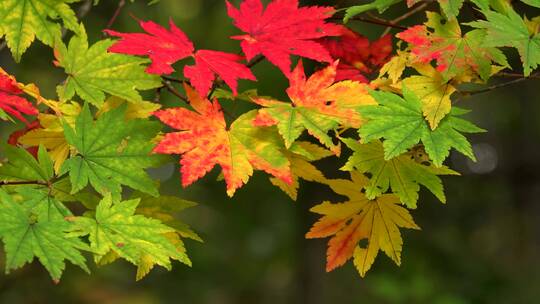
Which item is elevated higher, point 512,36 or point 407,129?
point 512,36

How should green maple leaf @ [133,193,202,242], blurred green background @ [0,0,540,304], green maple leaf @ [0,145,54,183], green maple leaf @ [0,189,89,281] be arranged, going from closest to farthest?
green maple leaf @ [0,189,89,281]
green maple leaf @ [0,145,54,183]
green maple leaf @ [133,193,202,242]
blurred green background @ [0,0,540,304]

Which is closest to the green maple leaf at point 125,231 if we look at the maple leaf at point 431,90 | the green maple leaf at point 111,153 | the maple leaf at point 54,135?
the green maple leaf at point 111,153

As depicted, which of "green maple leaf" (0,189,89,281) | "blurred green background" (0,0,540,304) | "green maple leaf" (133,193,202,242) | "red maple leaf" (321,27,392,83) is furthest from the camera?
"blurred green background" (0,0,540,304)

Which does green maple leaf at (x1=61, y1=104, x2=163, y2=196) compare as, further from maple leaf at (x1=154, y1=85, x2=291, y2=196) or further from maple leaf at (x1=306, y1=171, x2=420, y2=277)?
maple leaf at (x1=306, y1=171, x2=420, y2=277)

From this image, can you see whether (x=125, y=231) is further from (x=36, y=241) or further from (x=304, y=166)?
(x=304, y=166)

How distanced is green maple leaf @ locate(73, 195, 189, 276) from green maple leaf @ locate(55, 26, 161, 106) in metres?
0.32

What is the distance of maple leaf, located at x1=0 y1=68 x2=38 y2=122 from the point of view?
1.60 m

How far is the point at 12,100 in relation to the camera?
1.62m

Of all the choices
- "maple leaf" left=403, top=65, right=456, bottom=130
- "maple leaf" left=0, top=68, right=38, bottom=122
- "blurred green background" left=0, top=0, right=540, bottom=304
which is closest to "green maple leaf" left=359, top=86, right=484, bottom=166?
"maple leaf" left=403, top=65, right=456, bottom=130

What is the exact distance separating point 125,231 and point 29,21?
2.00 feet

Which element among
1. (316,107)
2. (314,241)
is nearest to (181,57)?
(316,107)

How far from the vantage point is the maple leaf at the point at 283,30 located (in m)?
1.69

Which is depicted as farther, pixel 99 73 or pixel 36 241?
pixel 99 73

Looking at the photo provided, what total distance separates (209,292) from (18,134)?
9.90 metres
